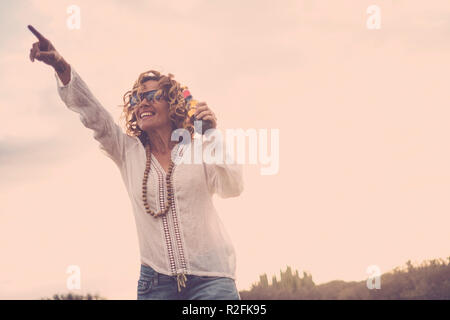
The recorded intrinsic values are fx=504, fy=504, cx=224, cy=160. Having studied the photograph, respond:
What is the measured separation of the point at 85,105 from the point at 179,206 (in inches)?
37.1

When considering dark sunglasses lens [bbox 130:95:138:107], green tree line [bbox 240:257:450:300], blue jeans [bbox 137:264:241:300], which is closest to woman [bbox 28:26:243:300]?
blue jeans [bbox 137:264:241:300]

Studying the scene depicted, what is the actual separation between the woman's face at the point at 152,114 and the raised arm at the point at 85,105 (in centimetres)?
18

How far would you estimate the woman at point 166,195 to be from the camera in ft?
10.4

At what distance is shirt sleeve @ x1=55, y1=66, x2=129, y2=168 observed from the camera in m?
3.36

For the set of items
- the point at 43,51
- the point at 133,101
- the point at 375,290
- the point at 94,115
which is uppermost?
the point at 43,51

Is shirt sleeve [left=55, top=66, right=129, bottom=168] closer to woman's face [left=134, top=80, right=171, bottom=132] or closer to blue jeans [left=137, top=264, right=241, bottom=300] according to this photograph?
woman's face [left=134, top=80, right=171, bottom=132]

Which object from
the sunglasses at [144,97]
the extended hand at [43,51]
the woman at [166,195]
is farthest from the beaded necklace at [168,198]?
the extended hand at [43,51]

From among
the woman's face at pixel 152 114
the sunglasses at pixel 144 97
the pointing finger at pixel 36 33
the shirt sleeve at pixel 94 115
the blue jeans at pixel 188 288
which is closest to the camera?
the pointing finger at pixel 36 33

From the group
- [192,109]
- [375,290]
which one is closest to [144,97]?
[192,109]

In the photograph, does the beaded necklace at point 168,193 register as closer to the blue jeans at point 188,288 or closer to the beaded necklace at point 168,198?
the beaded necklace at point 168,198

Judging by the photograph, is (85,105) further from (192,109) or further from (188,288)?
(188,288)

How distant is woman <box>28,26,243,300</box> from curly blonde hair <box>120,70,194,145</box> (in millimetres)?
96

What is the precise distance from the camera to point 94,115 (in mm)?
3404

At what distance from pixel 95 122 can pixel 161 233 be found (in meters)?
0.88
